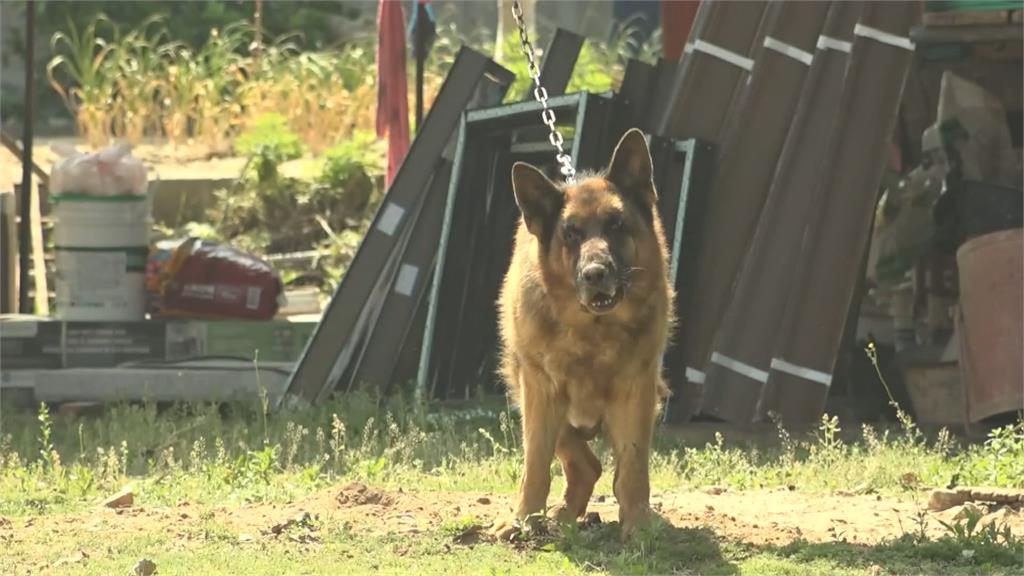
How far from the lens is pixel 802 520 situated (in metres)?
7.21

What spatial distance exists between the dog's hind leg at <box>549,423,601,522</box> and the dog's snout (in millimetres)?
894

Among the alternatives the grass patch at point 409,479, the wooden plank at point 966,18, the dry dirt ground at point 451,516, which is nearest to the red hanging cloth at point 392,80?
the grass patch at point 409,479

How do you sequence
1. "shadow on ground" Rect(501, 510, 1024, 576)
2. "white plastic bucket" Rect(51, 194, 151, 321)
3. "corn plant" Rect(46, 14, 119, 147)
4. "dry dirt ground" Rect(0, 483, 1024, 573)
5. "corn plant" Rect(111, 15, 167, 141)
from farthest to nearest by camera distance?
1. "corn plant" Rect(111, 15, 167, 141)
2. "corn plant" Rect(46, 14, 119, 147)
3. "white plastic bucket" Rect(51, 194, 151, 321)
4. "dry dirt ground" Rect(0, 483, 1024, 573)
5. "shadow on ground" Rect(501, 510, 1024, 576)

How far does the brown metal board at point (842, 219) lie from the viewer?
10.0 metres

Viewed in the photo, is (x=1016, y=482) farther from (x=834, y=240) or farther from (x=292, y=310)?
(x=292, y=310)

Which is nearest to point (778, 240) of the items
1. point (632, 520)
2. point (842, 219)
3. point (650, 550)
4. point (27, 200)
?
point (842, 219)

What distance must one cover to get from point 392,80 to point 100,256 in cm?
256

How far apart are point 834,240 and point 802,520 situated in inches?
126

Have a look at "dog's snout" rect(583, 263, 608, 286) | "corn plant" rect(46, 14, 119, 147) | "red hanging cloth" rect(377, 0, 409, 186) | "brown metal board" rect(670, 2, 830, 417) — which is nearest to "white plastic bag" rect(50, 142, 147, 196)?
"red hanging cloth" rect(377, 0, 409, 186)

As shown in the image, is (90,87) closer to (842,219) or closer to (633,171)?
(842,219)

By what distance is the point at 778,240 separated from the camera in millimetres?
10148

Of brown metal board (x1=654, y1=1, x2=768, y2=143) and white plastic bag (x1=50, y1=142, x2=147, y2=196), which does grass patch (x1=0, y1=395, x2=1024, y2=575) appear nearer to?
white plastic bag (x1=50, y1=142, x2=147, y2=196)

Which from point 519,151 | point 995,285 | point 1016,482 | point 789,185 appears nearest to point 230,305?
point 519,151

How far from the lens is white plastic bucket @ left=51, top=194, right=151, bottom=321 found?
11617 mm
